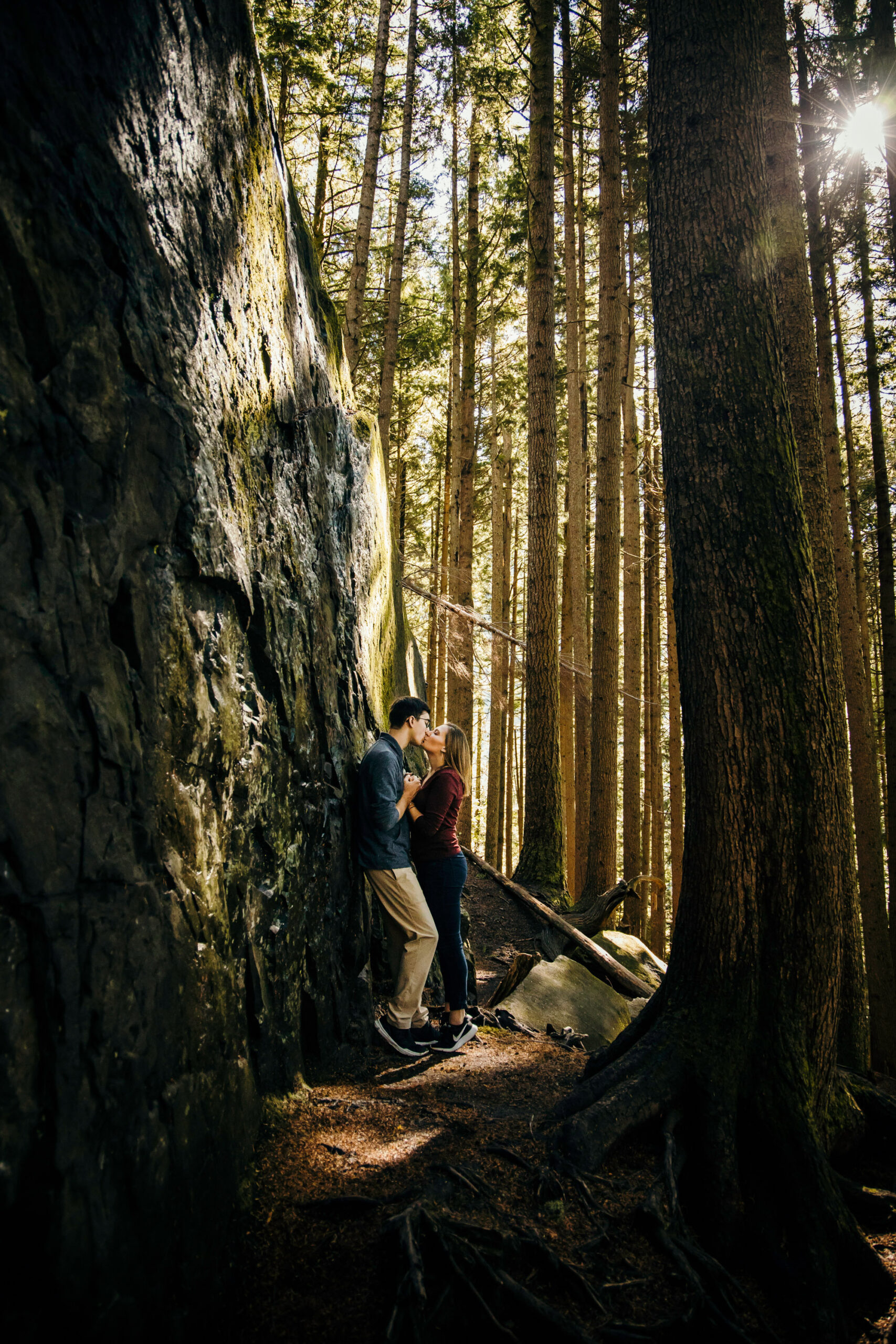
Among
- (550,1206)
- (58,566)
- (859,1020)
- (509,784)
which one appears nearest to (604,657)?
(859,1020)

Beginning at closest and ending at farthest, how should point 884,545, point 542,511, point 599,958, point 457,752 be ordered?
1. point 457,752
2. point 599,958
3. point 542,511
4. point 884,545

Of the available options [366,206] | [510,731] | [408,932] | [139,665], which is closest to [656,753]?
[510,731]

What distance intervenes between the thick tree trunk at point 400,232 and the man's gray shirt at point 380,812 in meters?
8.13

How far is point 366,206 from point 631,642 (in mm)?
8158

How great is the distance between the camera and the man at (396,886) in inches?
180

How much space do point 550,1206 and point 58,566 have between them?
3.14 metres

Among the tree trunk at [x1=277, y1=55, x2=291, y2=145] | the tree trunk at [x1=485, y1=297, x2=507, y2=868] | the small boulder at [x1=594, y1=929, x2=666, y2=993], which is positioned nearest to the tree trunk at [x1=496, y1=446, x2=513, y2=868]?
the tree trunk at [x1=485, y1=297, x2=507, y2=868]

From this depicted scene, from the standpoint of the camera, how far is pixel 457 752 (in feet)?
17.0

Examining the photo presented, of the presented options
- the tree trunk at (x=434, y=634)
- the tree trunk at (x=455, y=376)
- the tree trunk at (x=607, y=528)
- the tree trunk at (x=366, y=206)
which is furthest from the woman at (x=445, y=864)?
the tree trunk at (x=434, y=634)

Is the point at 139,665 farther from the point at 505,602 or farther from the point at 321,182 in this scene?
the point at 505,602

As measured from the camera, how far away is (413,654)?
317 inches

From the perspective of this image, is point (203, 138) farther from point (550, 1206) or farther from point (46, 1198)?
point (550, 1206)

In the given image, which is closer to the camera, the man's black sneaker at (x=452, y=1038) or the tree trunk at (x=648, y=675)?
the man's black sneaker at (x=452, y=1038)

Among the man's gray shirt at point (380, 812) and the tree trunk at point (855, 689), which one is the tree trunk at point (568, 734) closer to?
the tree trunk at point (855, 689)
